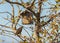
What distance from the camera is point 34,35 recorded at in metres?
4.81

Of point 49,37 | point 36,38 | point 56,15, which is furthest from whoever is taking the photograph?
point 36,38

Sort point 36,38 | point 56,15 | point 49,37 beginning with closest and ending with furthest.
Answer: point 56,15
point 49,37
point 36,38

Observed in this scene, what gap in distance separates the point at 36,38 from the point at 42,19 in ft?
1.58

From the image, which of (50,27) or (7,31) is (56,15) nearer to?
(50,27)

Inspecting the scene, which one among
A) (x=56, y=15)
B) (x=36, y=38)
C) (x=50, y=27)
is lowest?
(x=36, y=38)

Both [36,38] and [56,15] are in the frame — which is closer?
[56,15]

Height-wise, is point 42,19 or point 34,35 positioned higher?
point 42,19

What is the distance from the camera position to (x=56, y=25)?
172 inches

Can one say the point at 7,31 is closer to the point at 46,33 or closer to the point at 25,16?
the point at 25,16

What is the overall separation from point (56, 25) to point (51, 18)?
201 millimetres

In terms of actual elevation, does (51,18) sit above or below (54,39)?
above

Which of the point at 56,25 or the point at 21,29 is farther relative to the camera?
the point at 21,29

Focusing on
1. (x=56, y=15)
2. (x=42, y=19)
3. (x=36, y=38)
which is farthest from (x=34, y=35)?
(x=56, y=15)

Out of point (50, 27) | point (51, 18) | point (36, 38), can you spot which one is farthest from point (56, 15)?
point (36, 38)
